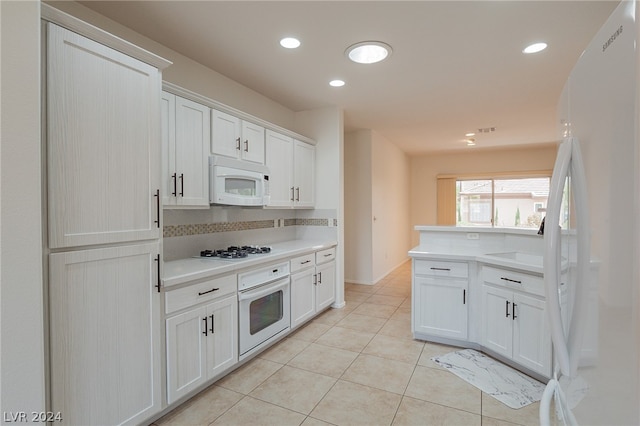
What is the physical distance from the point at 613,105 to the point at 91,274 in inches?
80.7

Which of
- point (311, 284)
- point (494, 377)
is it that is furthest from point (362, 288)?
point (494, 377)

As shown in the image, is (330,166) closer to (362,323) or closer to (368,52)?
(368,52)

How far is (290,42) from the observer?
2514 millimetres

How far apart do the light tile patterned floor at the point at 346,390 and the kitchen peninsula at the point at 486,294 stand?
0.96 ft

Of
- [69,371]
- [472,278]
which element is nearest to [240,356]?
[69,371]

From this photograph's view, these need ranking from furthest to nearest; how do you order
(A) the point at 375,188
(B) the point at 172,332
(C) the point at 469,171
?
(C) the point at 469,171 → (A) the point at 375,188 → (B) the point at 172,332

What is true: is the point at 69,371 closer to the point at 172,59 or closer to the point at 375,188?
the point at 172,59

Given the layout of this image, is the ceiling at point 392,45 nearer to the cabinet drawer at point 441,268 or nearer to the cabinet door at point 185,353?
the cabinet drawer at point 441,268

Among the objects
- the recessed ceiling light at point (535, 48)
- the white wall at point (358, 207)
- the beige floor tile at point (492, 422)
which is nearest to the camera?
the beige floor tile at point (492, 422)

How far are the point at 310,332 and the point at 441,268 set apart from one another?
153cm

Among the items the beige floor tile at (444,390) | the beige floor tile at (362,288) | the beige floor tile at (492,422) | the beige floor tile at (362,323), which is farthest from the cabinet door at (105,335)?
the beige floor tile at (362,288)

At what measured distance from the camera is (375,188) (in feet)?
18.2

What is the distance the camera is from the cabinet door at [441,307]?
293 cm

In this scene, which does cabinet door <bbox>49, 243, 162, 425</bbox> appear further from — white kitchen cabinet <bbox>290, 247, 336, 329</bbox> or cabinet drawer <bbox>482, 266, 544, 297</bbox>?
cabinet drawer <bbox>482, 266, 544, 297</bbox>
